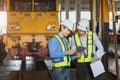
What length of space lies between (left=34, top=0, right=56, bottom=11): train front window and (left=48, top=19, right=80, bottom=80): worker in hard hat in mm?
9003

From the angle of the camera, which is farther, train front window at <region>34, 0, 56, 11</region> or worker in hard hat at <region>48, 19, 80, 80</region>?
train front window at <region>34, 0, 56, 11</region>

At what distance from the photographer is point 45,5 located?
48.6 ft

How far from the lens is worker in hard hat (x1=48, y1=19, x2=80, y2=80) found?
5.61 meters

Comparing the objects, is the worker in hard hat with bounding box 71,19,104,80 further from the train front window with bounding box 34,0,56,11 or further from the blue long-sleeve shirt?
the train front window with bounding box 34,0,56,11

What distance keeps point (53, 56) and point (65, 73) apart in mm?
400

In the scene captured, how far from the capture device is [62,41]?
5715mm

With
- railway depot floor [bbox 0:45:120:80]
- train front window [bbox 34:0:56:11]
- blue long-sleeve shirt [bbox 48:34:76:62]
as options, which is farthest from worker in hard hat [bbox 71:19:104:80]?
train front window [bbox 34:0:56:11]

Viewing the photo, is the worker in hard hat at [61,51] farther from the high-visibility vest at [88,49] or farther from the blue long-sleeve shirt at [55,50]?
the high-visibility vest at [88,49]

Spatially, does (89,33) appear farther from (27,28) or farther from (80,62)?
(27,28)

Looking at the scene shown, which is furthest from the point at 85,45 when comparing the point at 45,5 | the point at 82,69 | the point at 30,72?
the point at 45,5

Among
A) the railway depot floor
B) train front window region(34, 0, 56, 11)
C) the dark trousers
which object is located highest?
train front window region(34, 0, 56, 11)

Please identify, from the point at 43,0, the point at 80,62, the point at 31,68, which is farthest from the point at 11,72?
the point at 80,62

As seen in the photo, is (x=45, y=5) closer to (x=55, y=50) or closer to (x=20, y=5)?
(x=20, y=5)

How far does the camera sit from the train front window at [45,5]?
14.7m
